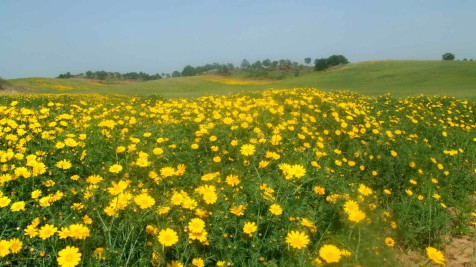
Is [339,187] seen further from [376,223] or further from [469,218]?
[469,218]

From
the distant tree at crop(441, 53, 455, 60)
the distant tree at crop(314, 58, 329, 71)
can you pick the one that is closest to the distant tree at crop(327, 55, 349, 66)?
the distant tree at crop(314, 58, 329, 71)

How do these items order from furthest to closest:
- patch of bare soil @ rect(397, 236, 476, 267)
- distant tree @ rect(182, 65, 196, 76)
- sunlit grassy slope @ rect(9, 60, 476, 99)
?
distant tree @ rect(182, 65, 196, 76), sunlit grassy slope @ rect(9, 60, 476, 99), patch of bare soil @ rect(397, 236, 476, 267)

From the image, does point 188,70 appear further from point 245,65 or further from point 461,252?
point 461,252

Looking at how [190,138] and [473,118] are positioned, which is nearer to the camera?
[190,138]

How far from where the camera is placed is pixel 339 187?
3705 mm

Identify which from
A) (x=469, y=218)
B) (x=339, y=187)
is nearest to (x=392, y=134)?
(x=469, y=218)

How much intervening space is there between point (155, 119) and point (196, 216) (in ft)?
12.5

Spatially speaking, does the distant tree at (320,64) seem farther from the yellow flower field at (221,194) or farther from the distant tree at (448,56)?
the yellow flower field at (221,194)

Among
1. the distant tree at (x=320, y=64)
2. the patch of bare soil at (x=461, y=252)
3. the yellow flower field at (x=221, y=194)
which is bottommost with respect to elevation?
the patch of bare soil at (x=461, y=252)

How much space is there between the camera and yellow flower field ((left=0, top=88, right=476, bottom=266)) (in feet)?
7.88

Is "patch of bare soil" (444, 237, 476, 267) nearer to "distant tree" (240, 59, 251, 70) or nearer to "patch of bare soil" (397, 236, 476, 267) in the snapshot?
"patch of bare soil" (397, 236, 476, 267)

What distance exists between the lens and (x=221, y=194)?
2990 millimetres

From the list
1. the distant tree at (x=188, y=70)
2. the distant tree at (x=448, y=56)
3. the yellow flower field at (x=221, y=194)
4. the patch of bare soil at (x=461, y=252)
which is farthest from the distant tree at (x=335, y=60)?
the patch of bare soil at (x=461, y=252)

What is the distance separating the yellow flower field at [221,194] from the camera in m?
2.40
